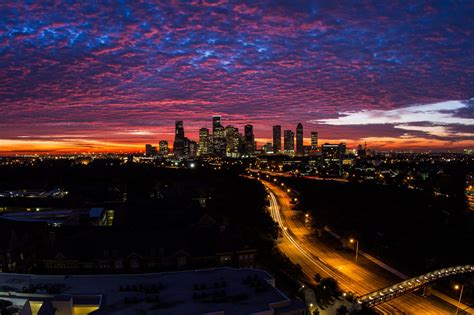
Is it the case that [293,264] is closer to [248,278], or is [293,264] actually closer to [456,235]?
[248,278]

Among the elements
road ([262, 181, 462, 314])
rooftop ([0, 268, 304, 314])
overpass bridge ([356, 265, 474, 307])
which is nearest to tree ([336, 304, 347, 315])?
overpass bridge ([356, 265, 474, 307])

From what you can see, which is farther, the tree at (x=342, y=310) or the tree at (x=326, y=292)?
the tree at (x=326, y=292)

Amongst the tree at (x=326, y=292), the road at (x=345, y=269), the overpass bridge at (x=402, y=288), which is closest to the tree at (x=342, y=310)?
the tree at (x=326, y=292)

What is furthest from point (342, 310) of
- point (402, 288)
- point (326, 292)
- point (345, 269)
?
point (345, 269)

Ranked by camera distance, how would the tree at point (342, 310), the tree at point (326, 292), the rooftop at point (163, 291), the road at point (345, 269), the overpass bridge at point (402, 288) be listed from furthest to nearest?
the road at point (345, 269) < the overpass bridge at point (402, 288) < the tree at point (326, 292) < the tree at point (342, 310) < the rooftop at point (163, 291)

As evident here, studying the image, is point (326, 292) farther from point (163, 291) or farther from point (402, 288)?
point (163, 291)

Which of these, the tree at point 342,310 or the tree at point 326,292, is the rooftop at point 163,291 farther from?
the tree at point 342,310

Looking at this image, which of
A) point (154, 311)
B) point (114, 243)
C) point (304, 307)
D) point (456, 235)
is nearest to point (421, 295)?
point (456, 235)
